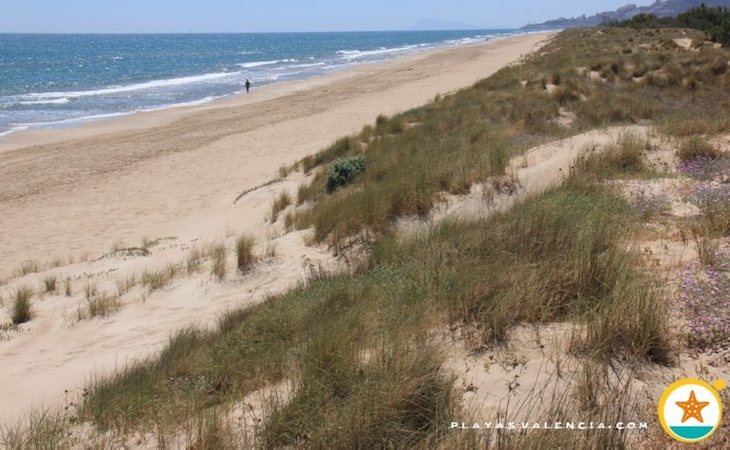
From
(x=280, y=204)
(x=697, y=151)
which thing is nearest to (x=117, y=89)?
(x=280, y=204)

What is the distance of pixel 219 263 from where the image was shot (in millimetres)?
7660

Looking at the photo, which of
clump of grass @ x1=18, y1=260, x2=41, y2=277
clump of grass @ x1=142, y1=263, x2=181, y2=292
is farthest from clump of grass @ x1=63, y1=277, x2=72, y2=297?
clump of grass @ x1=18, y1=260, x2=41, y2=277

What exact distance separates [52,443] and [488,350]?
2.91 meters

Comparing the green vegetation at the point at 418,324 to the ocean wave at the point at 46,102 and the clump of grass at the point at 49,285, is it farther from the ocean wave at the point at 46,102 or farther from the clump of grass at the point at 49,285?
the ocean wave at the point at 46,102

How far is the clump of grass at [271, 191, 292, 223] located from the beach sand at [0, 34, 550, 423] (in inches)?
11.2

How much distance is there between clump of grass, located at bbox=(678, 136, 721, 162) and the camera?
7.56m

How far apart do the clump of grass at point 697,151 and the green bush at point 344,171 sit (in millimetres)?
5787

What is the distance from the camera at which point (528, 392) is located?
310cm

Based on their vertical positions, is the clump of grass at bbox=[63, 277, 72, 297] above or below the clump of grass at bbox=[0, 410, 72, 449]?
below

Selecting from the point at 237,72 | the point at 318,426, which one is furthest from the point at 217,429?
the point at 237,72

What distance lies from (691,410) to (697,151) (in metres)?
6.22

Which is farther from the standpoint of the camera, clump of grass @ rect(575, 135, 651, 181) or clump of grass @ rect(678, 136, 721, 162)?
clump of grass @ rect(678, 136, 721, 162)

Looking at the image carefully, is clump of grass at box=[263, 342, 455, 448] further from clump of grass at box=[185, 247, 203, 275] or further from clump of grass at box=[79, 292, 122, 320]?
clump of grass at box=[185, 247, 203, 275]

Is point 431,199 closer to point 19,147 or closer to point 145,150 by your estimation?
point 145,150
